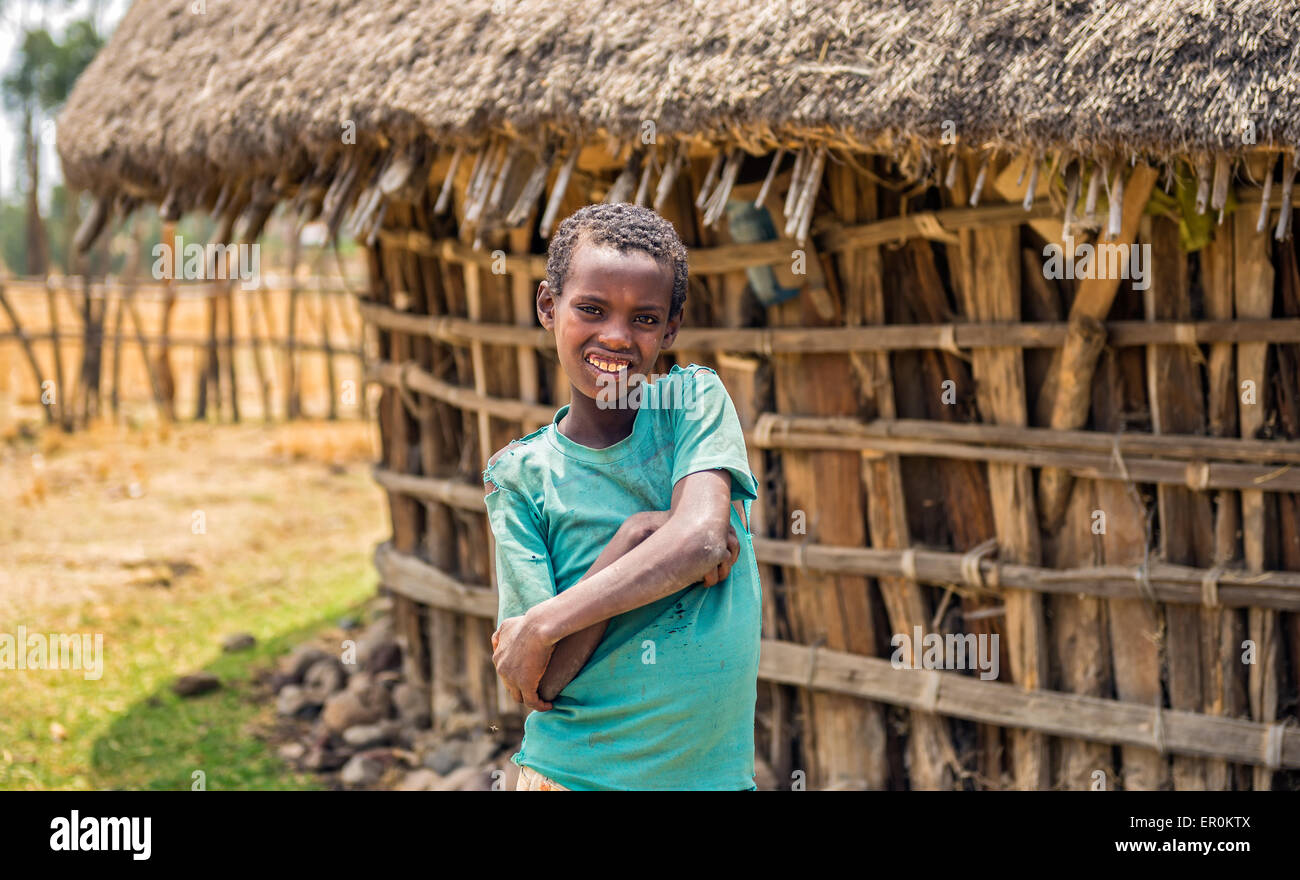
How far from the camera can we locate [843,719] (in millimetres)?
4605

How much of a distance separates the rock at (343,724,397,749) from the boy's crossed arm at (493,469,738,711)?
4342 millimetres

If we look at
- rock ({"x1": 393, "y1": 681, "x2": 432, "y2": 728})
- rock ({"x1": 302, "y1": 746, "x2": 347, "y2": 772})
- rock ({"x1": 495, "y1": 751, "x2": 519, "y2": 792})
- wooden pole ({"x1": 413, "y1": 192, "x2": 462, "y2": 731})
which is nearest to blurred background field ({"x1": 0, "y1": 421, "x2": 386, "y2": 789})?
rock ({"x1": 302, "y1": 746, "x2": 347, "y2": 772})

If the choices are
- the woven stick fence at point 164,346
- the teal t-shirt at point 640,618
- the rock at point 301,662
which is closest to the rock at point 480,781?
the rock at point 301,662

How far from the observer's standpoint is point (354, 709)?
603cm

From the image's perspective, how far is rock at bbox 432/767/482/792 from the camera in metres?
5.28

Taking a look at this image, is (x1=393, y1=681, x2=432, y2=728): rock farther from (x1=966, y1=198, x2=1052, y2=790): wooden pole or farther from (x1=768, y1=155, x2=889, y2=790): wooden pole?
(x1=966, y1=198, x2=1052, y2=790): wooden pole

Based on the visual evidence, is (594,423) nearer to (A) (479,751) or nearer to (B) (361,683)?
→ (A) (479,751)

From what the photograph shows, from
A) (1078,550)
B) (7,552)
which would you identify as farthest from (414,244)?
(7,552)

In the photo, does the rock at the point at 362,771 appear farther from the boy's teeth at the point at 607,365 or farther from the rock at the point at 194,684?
the boy's teeth at the point at 607,365

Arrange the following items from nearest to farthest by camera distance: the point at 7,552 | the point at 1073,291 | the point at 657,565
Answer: the point at 657,565, the point at 1073,291, the point at 7,552
